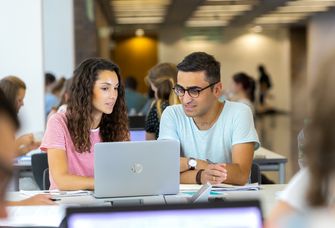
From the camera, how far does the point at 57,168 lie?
336 centimetres

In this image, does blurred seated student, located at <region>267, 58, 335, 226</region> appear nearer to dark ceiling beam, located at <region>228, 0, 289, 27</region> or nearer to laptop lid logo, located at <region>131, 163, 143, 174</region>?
laptop lid logo, located at <region>131, 163, 143, 174</region>

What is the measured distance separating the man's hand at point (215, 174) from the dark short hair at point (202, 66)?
0.57m

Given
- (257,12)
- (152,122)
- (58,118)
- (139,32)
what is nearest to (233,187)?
(58,118)

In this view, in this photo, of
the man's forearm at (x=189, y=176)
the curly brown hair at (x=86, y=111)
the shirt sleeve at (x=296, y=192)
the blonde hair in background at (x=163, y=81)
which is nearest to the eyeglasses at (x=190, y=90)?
the curly brown hair at (x=86, y=111)

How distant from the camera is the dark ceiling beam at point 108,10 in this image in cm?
1631

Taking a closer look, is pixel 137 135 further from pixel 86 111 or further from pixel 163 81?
pixel 86 111

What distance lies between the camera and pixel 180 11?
18516 millimetres

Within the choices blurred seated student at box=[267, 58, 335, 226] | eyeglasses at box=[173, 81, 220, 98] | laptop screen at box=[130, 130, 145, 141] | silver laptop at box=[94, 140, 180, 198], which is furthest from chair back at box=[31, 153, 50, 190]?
blurred seated student at box=[267, 58, 335, 226]

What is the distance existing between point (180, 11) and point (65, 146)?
1534cm

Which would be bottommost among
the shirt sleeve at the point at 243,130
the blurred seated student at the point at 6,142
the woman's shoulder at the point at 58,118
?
the shirt sleeve at the point at 243,130

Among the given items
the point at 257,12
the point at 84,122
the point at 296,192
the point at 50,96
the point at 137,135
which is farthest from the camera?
the point at 257,12

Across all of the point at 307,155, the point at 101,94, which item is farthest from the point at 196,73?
the point at 307,155

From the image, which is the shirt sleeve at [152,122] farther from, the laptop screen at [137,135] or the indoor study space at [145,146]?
the laptop screen at [137,135]

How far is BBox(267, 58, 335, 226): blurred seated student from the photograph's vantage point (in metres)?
1.14
